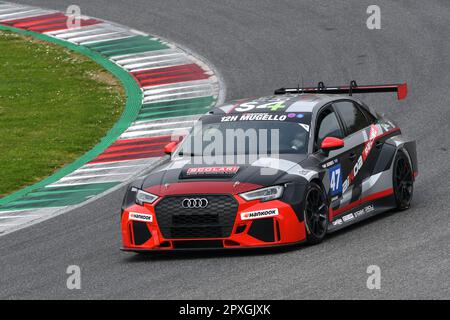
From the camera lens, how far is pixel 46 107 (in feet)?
70.2

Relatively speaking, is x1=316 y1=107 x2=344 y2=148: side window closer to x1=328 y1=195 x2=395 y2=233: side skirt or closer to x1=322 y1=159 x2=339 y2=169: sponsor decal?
x1=322 y1=159 x2=339 y2=169: sponsor decal

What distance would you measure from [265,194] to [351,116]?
7.87ft

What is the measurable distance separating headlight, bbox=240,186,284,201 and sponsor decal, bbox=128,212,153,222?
0.97 meters

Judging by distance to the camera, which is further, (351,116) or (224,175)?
(351,116)

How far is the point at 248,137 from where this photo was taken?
12.5 meters

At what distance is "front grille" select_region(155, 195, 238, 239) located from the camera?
447 inches

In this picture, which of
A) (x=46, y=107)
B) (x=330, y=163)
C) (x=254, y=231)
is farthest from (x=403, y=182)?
(x=46, y=107)

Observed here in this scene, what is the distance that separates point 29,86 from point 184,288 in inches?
529

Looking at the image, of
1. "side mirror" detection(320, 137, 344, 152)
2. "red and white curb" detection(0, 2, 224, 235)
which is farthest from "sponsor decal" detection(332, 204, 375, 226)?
"red and white curb" detection(0, 2, 224, 235)

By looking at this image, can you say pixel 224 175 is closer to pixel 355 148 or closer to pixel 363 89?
pixel 355 148

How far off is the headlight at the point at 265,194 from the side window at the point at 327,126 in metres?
1.28

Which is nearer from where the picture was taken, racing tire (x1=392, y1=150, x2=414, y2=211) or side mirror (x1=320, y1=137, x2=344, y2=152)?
side mirror (x1=320, y1=137, x2=344, y2=152)

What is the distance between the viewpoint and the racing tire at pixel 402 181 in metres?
13.4
